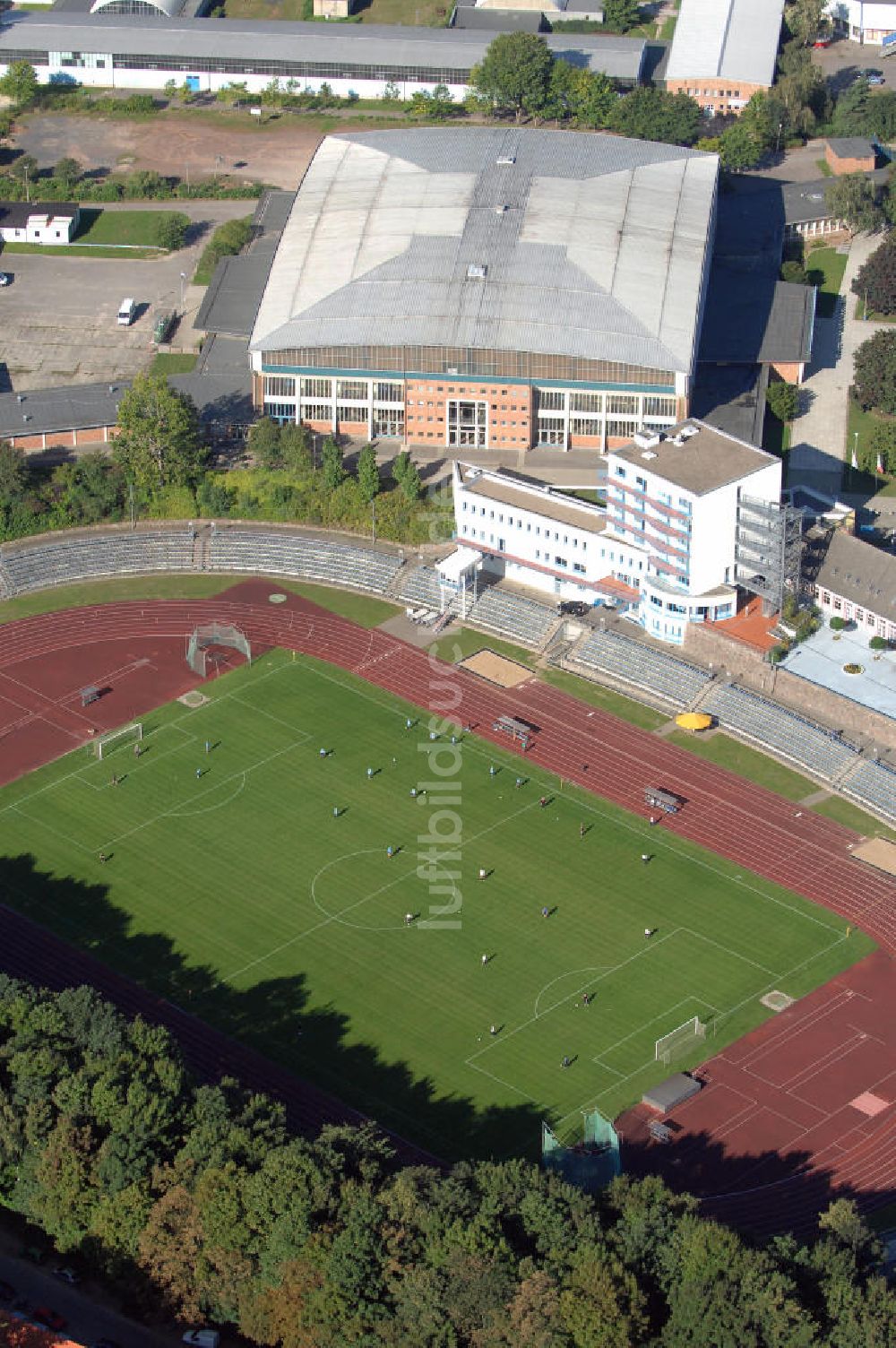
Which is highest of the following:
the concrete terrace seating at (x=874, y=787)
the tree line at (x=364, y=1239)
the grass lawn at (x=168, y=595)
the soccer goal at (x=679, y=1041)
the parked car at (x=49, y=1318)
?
the grass lawn at (x=168, y=595)

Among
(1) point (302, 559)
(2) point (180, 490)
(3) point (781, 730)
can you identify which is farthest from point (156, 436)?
(3) point (781, 730)

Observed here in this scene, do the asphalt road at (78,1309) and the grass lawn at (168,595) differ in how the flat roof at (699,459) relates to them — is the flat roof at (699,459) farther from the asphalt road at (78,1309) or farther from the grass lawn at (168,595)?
the asphalt road at (78,1309)

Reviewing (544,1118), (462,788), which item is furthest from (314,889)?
(544,1118)

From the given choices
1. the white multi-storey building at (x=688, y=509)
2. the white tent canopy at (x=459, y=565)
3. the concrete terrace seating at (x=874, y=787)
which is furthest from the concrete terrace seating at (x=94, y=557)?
the concrete terrace seating at (x=874, y=787)

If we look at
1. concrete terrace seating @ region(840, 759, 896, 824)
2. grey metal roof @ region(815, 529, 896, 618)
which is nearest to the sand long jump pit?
grey metal roof @ region(815, 529, 896, 618)

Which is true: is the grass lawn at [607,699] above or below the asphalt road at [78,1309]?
above

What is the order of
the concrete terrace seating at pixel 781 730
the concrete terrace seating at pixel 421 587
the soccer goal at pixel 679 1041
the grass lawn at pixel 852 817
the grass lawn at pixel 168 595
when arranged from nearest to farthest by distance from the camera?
1. the soccer goal at pixel 679 1041
2. the grass lawn at pixel 852 817
3. the concrete terrace seating at pixel 781 730
4. the concrete terrace seating at pixel 421 587
5. the grass lawn at pixel 168 595

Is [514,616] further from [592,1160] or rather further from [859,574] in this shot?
[592,1160]

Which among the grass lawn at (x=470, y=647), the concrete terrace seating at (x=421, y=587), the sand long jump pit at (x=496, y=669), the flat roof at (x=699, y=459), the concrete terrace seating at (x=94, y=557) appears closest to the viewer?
the flat roof at (x=699, y=459)
